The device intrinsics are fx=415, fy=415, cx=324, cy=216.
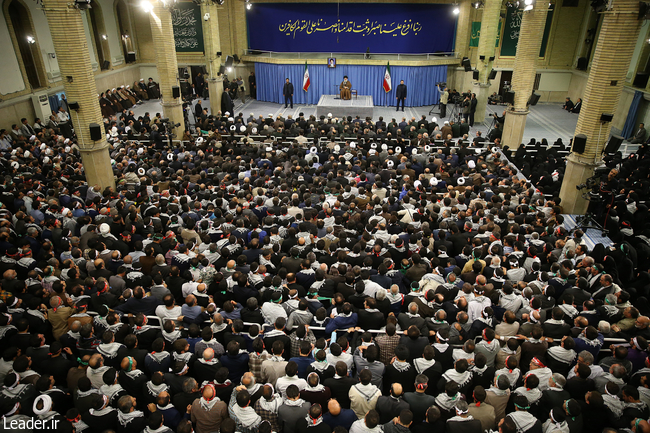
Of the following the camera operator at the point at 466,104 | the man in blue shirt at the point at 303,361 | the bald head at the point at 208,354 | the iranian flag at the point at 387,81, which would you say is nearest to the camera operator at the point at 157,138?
the bald head at the point at 208,354

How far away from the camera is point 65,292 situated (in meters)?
5.73

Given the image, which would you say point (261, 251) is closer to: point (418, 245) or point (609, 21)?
point (418, 245)

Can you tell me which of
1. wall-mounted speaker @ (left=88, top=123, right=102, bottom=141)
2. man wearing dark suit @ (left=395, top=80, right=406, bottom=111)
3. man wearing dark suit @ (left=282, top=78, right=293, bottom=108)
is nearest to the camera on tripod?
wall-mounted speaker @ (left=88, top=123, right=102, bottom=141)

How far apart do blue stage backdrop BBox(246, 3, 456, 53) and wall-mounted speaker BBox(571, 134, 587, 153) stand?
13107 millimetres

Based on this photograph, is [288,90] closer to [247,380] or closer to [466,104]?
[466,104]

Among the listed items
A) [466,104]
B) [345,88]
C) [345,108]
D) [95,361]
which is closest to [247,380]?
[95,361]

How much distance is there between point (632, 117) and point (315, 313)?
50.6 feet

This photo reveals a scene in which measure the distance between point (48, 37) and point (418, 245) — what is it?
1725 centimetres

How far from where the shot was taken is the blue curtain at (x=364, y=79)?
63.4 ft

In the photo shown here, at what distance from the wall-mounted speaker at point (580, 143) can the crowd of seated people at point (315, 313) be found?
145 cm

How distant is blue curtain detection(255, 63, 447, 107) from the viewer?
19312 mm

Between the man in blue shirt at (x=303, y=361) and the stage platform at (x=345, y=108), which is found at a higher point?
the stage platform at (x=345, y=108)

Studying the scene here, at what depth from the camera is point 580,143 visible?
899cm

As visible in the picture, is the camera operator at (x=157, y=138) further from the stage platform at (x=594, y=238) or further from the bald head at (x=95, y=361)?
the stage platform at (x=594, y=238)
